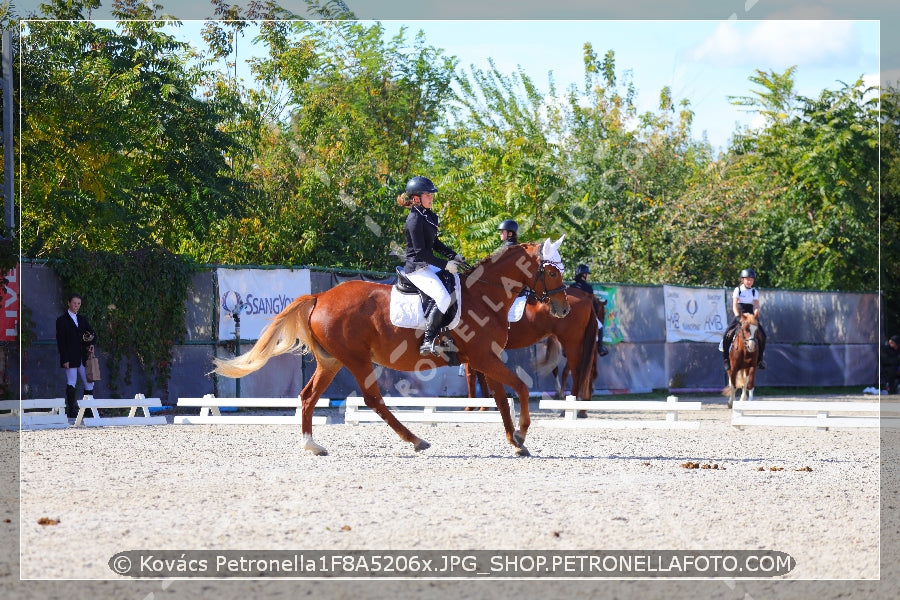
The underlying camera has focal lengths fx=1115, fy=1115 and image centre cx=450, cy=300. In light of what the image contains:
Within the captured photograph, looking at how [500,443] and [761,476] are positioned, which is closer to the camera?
[761,476]

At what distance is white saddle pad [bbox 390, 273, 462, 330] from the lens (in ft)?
38.4

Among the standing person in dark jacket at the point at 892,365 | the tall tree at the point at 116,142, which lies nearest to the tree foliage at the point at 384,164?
the tall tree at the point at 116,142

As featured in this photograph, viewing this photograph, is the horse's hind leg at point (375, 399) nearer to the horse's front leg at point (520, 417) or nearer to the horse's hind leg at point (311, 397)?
the horse's hind leg at point (311, 397)

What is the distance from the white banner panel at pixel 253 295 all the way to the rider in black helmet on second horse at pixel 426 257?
924 centimetres

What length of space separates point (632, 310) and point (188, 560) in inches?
840

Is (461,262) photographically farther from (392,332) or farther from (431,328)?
(392,332)

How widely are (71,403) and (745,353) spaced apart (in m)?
11.9

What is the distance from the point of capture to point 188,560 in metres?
6.17

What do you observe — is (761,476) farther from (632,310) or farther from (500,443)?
(632,310)

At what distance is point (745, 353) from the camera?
20844mm

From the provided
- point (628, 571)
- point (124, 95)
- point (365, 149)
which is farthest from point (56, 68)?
point (628, 571)

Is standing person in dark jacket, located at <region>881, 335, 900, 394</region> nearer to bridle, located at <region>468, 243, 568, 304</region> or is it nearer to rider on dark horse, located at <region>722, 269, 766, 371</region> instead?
rider on dark horse, located at <region>722, 269, 766, 371</region>
